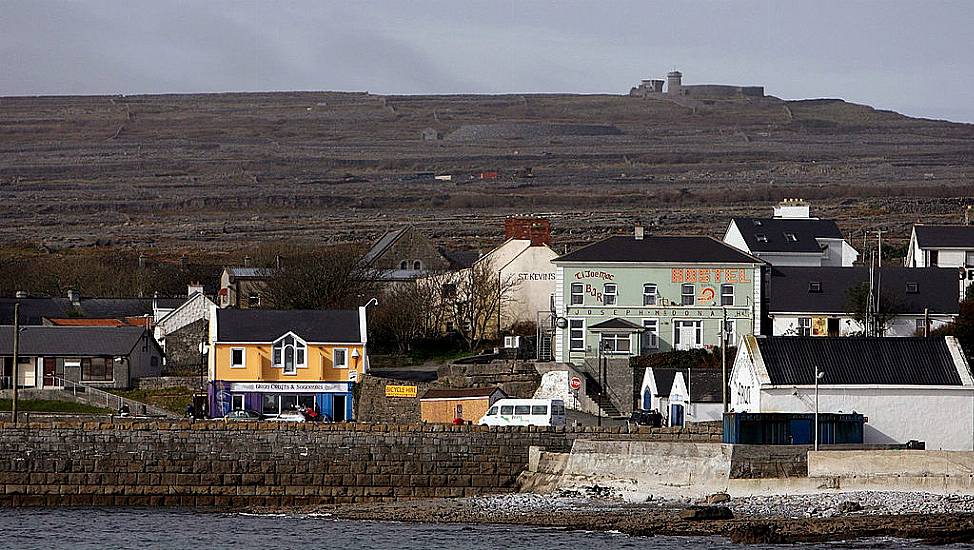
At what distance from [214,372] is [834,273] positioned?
849 inches

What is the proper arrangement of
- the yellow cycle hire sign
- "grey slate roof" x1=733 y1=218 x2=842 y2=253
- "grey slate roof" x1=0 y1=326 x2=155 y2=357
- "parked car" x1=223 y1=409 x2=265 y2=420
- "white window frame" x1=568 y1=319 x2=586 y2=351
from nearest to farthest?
"parked car" x1=223 y1=409 x2=265 y2=420
the yellow cycle hire sign
"grey slate roof" x1=0 y1=326 x2=155 y2=357
"white window frame" x1=568 y1=319 x2=586 y2=351
"grey slate roof" x1=733 y1=218 x2=842 y2=253

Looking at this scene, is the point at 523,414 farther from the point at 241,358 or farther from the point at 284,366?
the point at 241,358

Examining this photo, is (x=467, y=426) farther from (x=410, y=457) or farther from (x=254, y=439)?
(x=254, y=439)

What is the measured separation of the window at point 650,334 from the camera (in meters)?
58.0

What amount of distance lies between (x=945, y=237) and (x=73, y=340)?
33.0 metres

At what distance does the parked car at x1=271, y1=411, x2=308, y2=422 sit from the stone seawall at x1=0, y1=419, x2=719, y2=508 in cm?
307

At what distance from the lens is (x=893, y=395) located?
1588 inches

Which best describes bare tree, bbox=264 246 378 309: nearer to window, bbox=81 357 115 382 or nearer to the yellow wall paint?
window, bbox=81 357 115 382

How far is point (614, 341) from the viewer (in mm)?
57812

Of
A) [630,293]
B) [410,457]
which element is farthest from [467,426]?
[630,293]

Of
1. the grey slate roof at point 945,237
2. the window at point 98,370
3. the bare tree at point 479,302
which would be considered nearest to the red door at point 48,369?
the window at point 98,370

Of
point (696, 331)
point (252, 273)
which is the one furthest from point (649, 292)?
point (252, 273)

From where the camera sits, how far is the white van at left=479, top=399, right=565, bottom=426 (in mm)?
43875

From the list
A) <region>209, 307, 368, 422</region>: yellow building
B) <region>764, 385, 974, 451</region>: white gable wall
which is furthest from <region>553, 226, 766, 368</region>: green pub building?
<region>764, 385, 974, 451</region>: white gable wall
